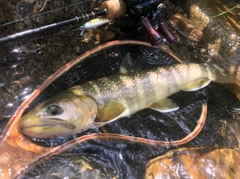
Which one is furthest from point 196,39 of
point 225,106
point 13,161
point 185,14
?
point 13,161

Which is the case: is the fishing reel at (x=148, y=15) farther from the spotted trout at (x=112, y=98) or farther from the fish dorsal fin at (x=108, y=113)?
the fish dorsal fin at (x=108, y=113)

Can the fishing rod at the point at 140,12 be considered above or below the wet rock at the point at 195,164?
above

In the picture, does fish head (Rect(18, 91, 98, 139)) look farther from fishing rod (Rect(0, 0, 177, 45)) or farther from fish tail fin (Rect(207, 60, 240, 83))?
fish tail fin (Rect(207, 60, 240, 83))

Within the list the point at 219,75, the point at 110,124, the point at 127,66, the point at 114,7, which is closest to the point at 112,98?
the point at 110,124

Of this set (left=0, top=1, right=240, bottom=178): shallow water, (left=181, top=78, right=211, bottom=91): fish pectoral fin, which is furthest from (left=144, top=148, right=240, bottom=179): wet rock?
(left=181, top=78, right=211, bottom=91): fish pectoral fin

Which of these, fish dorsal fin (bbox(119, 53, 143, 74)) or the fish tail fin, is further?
the fish tail fin

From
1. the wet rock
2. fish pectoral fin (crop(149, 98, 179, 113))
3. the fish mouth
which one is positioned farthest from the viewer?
fish pectoral fin (crop(149, 98, 179, 113))

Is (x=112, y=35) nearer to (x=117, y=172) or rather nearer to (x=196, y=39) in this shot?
(x=196, y=39)

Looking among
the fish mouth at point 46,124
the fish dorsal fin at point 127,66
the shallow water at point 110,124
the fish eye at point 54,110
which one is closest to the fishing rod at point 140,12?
the fish dorsal fin at point 127,66
